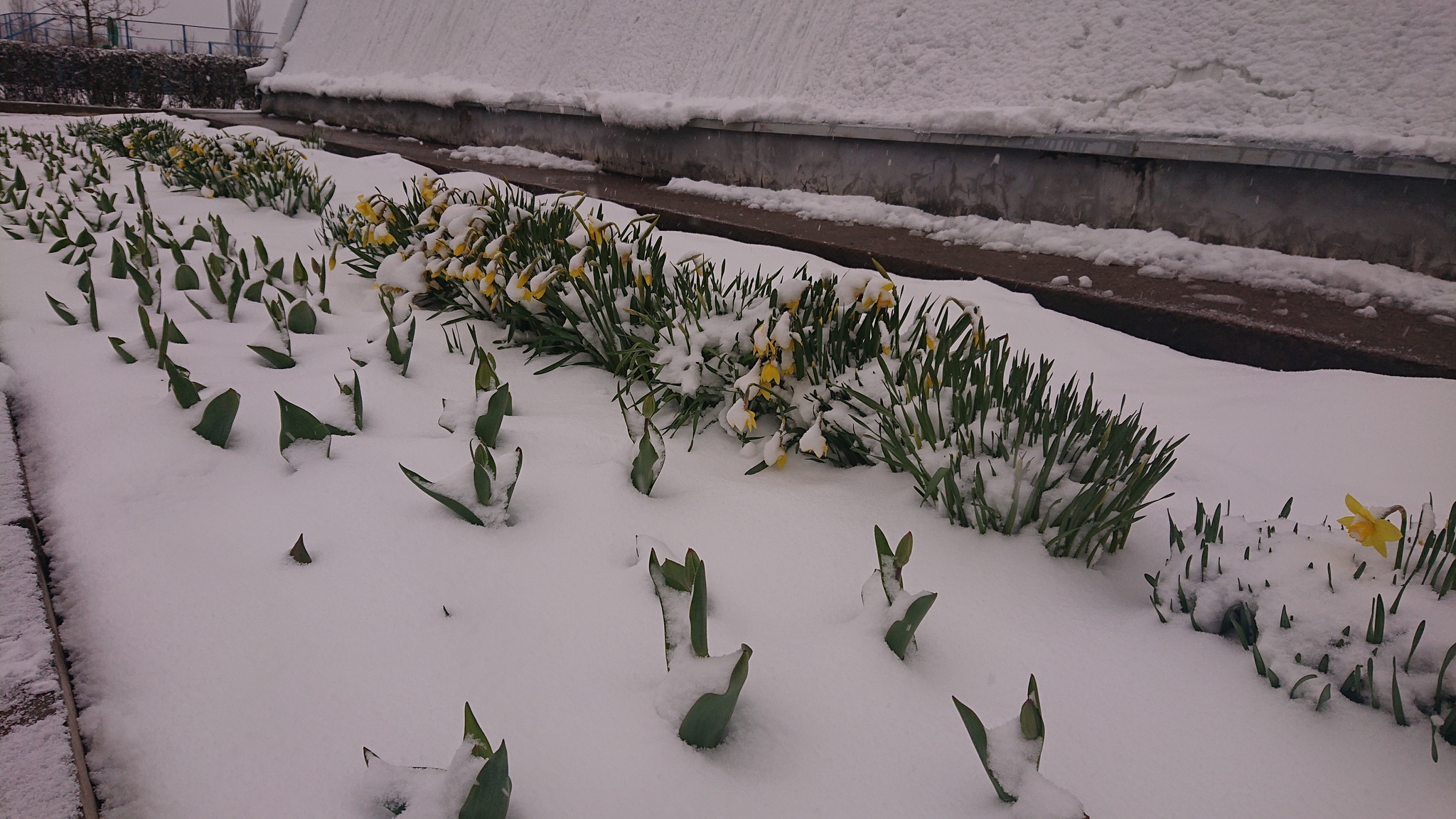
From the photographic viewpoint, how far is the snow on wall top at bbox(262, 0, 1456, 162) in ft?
8.88

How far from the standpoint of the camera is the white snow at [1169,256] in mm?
2605

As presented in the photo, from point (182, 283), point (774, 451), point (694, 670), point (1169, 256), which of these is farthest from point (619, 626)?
point (1169, 256)

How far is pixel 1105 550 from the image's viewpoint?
1541 millimetres

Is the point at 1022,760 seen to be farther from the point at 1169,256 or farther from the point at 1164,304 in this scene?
the point at 1169,256

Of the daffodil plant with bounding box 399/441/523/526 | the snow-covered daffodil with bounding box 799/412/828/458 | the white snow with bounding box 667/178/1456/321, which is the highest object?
the white snow with bounding box 667/178/1456/321

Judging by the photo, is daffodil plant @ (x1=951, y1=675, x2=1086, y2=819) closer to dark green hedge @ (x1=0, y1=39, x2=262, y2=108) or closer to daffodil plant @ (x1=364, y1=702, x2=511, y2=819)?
daffodil plant @ (x1=364, y1=702, x2=511, y2=819)

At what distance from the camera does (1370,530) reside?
3.80ft

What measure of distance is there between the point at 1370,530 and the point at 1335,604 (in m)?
0.13

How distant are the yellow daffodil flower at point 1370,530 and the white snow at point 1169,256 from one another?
1761mm

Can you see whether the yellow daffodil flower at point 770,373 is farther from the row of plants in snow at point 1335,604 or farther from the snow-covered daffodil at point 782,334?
the row of plants in snow at point 1335,604

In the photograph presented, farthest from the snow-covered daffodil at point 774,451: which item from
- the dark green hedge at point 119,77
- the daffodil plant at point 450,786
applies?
the dark green hedge at point 119,77

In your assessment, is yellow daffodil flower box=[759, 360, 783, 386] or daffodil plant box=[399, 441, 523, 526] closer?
daffodil plant box=[399, 441, 523, 526]

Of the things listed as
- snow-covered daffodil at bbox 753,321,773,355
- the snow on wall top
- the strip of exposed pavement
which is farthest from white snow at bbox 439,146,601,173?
snow-covered daffodil at bbox 753,321,773,355

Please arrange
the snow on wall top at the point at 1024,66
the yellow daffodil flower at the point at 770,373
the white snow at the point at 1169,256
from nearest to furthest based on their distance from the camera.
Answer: the yellow daffodil flower at the point at 770,373 → the white snow at the point at 1169,256 → the snow on wall top at the point at 1024,66
